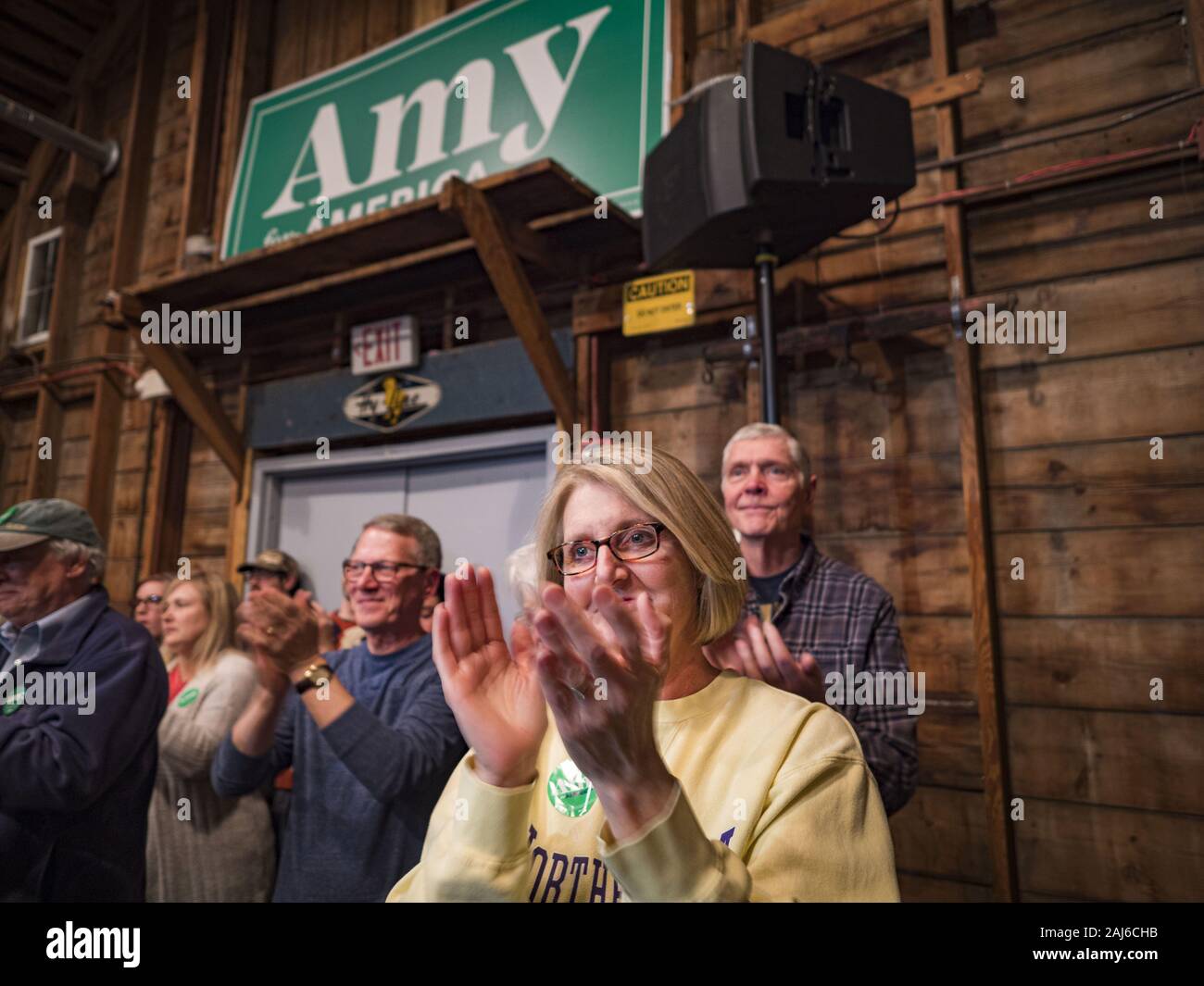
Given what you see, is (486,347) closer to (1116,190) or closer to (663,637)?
(1116,190)

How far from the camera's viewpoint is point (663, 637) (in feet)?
2.22

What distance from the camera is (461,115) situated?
3.66 metres

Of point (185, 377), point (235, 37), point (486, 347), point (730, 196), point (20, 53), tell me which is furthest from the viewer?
point (20, 53)

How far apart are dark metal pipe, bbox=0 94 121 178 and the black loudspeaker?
4.60 meters

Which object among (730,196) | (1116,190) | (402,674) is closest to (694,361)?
(730,196)

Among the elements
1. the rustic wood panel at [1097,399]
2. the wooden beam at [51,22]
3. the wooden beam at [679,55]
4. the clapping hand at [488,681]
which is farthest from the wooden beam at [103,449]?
the rustic wood panel at [1097,399]

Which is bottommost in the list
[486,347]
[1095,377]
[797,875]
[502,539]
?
[797,875]

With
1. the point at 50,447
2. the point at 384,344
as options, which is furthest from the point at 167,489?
the point at 384,344

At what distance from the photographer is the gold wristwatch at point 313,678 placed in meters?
1.53

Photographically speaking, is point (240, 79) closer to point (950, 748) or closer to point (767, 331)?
point (767, 331)

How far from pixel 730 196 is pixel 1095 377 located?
4.23 ft

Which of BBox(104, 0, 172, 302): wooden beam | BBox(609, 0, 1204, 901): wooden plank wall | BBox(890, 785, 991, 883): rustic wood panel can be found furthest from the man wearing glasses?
BBox(890, 785, 991, 883): rustic wood panel

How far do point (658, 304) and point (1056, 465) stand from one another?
5.03 feet

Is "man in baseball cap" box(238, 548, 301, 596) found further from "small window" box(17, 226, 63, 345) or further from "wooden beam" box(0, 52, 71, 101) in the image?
"wooden beam" box(0, 52, 71, 101)
